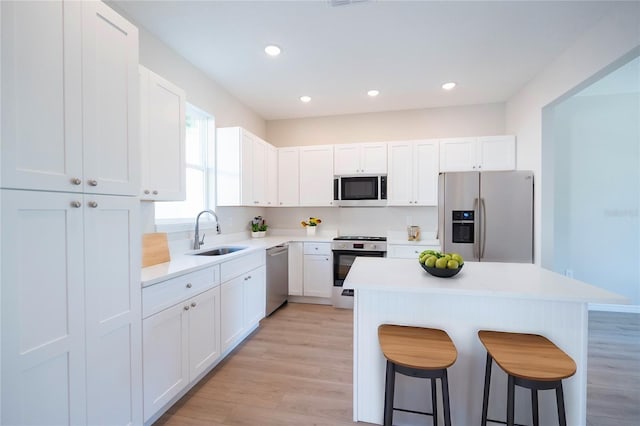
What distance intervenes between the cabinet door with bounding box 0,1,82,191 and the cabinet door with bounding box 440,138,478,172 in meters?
3.79

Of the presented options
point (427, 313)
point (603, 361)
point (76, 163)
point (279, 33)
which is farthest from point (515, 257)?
point (76, 163)

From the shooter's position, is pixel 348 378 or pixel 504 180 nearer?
pixel 348 378

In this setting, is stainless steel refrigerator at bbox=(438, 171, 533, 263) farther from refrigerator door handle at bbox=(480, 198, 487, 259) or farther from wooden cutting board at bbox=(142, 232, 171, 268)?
wooden cutting board at bbox=(142, 232, 171, 268)

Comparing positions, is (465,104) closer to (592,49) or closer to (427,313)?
(592,49)

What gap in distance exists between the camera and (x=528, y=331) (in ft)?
5.05

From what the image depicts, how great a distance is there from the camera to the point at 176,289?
6.02 feet

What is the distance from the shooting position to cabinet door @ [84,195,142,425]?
4.19 ft

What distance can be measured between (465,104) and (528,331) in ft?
11.4

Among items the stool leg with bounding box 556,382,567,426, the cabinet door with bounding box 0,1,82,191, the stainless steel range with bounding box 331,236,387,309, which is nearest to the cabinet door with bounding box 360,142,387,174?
the stainless steel range with bounding box 331,236,387,309

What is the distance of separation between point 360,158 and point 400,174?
62cm

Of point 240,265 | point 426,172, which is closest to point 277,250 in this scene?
point 240,265

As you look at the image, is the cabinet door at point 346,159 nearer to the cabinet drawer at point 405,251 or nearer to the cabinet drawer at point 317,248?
the cabinet drawer at point 317,248

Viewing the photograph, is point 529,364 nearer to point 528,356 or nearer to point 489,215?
point 528,356

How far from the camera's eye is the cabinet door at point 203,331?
1.99m
